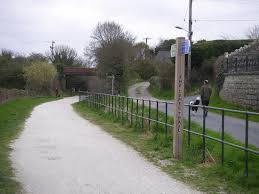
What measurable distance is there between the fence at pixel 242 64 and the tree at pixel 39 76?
4778cm

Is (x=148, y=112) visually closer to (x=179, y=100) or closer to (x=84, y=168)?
(x=179, y=100)

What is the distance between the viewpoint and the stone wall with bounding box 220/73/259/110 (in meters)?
22.6

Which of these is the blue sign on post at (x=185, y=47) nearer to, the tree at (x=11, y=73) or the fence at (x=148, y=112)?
the fence at (x=148, y=112)

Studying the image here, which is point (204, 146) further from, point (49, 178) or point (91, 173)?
point (49, 178)

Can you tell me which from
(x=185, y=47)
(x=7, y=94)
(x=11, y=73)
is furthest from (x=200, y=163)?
(x=11, y=73)

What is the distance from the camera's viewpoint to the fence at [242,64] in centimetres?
2328

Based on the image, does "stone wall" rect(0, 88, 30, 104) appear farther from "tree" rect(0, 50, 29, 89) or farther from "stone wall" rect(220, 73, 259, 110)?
"tree" rect(0, 50, 29, 89)

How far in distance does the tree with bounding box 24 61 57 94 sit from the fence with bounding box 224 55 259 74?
A: 47.8 m

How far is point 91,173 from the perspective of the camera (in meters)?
8.96

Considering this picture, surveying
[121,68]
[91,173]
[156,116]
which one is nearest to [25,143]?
[156,116]

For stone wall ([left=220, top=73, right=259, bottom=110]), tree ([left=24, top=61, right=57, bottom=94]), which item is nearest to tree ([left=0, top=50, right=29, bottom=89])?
tree ([left=24, top=61, right=57, bottom=94])

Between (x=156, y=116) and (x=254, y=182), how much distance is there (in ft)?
24.6

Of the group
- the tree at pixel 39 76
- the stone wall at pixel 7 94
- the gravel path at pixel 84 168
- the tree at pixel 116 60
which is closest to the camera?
the gravel path at pixel 84 168

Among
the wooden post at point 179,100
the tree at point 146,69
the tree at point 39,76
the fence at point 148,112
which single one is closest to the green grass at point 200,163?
the fence at point 148,112
